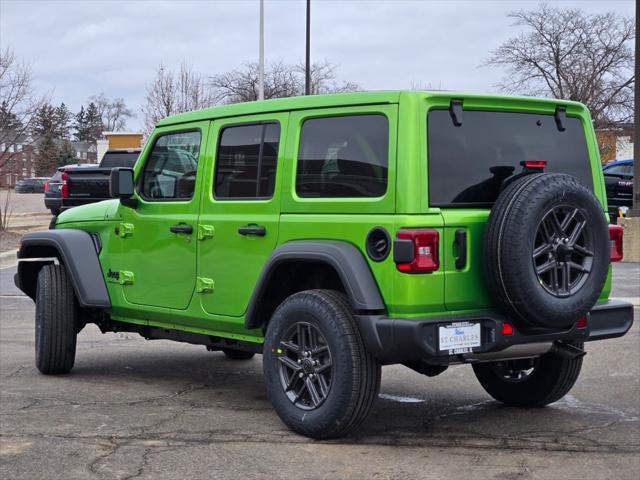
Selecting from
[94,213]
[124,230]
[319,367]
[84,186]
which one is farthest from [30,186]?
[319,367]

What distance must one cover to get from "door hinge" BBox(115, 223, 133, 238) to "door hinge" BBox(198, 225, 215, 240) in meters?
0.86

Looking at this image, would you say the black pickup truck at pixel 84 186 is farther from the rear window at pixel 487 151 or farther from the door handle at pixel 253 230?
the rear window at pixel 487 151

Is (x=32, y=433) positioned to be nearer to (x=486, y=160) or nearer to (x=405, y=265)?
(x=405, y=265)

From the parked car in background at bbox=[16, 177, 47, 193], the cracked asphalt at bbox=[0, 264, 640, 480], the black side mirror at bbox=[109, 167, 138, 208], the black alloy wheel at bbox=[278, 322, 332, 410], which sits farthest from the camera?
the parked car in background at bbox=[16, 177, 47, 193]

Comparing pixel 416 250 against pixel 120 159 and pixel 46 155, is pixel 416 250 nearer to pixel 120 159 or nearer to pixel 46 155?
pixel 120 159

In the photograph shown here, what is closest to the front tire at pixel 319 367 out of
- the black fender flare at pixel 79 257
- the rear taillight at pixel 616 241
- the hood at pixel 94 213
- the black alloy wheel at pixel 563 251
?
the black alloy wheel at pixel 563 251

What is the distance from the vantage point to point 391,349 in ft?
17.4

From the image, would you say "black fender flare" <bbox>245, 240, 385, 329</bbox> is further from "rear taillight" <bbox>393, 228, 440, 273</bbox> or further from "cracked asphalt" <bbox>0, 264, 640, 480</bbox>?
"cracked asphalt" <bbox>0, 264, 640, 480</bbox>

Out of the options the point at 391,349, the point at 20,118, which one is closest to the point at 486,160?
the point at 391,349

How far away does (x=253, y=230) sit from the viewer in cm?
617

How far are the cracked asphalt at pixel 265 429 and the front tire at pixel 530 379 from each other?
0.11 meters

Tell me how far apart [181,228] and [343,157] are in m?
1.47

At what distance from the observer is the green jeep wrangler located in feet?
17.5

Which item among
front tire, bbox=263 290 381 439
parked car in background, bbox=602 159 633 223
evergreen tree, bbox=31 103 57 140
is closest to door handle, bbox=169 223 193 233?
front tire, bbox=263 290 381 439
